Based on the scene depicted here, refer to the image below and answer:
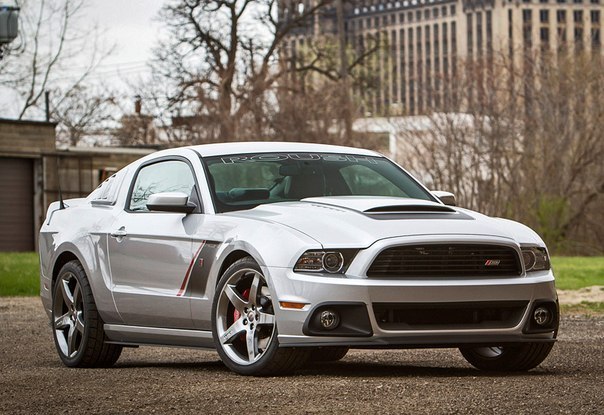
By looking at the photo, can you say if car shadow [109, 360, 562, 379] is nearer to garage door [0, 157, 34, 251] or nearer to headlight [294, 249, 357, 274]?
headlight [294, 249, 357, 274]

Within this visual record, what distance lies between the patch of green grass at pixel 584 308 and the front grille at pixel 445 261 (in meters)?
8.86

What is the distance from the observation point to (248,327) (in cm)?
891

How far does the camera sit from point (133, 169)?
11070 millimetres

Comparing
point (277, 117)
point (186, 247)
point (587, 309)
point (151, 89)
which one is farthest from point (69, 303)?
point (151, 89)

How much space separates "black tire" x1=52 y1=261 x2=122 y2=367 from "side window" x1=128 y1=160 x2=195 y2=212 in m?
0.67

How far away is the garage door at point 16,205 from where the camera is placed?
55.0m

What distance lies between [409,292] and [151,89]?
54.7 m

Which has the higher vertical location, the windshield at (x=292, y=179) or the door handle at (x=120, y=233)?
the windshield at (x=292, y=179)

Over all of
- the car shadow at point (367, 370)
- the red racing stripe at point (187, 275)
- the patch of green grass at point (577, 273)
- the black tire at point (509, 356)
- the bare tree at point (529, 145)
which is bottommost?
the patch of green grass at point (577, 273)

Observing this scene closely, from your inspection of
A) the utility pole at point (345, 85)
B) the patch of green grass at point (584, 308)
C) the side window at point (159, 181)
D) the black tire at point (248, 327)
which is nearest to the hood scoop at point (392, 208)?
the black tire at point (248, 327)

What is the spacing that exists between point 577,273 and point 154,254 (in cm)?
1948

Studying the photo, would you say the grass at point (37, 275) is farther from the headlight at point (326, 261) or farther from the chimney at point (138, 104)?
the chimney at point (138, 104)

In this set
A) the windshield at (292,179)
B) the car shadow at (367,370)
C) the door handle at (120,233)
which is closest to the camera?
the car shadow at (367,370)

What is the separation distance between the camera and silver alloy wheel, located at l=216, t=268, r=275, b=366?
8.83m
